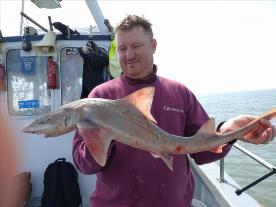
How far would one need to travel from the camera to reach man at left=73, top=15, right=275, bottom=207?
2.53 meters

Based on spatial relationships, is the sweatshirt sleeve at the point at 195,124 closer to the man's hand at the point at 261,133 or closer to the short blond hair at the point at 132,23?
the man's hand at the point at 261,133

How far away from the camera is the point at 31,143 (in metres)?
5.63

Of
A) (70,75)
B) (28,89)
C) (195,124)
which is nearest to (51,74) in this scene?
(70,75)

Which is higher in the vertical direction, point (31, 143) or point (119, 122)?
point (119, 122)

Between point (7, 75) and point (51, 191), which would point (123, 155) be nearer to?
point (51, 191)

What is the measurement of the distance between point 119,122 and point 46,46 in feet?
12.0

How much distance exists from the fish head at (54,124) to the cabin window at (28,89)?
368cm

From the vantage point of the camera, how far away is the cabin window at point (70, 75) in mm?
5613

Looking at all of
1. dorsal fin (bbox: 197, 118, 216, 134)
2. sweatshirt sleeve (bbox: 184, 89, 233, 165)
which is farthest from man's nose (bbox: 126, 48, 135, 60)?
dorsal fin (bbox: 197, 118, 216, 134)

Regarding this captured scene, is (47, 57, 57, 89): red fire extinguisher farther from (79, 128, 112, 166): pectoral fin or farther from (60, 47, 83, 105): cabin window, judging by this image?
(79, 128, 112, 166): pectoral fin

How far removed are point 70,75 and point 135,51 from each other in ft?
10.3

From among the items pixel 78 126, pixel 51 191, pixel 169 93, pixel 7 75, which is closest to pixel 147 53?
pixel 169 93

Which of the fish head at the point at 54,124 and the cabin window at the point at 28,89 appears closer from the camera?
the fish head at the point at 54,124

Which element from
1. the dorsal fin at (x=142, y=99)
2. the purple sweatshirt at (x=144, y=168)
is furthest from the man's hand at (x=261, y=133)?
the dorsal fin at (x=142, y=99)
